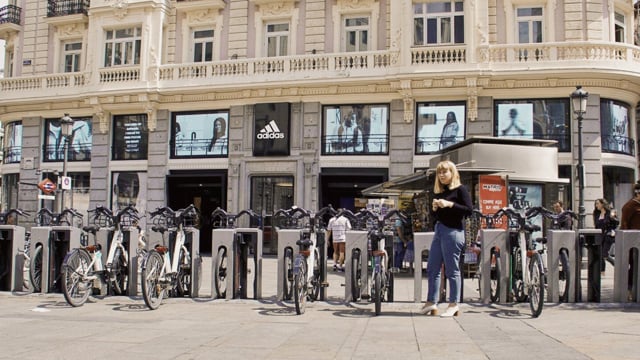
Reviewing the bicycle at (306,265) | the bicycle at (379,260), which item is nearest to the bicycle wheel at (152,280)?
the bicycle at (306,265)

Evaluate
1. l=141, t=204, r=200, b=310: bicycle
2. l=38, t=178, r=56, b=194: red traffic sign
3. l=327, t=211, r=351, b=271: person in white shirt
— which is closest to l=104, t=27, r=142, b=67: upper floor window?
l=38, t=178, r=56, b=194: red traffic sign

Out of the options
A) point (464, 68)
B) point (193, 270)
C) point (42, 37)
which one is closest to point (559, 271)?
point (193, 270)

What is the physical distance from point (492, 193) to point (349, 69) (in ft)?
30.0

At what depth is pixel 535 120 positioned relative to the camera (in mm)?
20969

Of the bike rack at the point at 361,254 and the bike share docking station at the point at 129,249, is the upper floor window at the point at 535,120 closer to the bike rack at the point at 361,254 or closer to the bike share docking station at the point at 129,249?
the bike rack at the point at 361,254

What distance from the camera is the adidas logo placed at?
22781 mm

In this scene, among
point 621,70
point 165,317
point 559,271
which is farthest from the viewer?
point 621,70

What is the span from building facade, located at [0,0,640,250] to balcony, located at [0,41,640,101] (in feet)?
0.18

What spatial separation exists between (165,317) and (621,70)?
60.1 feet

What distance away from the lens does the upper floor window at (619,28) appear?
22117 millimetres

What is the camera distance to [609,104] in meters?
20.9

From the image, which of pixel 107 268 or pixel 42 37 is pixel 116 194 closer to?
pixel 42 37

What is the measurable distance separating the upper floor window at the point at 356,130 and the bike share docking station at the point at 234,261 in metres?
12.9

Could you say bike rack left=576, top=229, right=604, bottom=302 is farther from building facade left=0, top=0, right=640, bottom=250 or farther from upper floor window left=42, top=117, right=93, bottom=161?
upper floor window left=42, top=117, right=93, bottom=161
